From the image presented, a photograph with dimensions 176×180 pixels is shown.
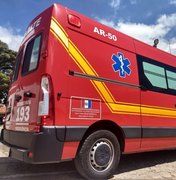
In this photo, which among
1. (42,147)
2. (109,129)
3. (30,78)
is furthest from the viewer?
(109,129)

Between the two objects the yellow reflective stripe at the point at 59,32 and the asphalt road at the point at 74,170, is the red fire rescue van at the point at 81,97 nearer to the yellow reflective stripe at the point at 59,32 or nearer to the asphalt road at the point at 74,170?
the yellow reflective stripe at the point at 59,32

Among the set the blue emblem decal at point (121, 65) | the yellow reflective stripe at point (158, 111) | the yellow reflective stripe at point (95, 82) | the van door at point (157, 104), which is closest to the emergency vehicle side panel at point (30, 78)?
the yellow reflective stripe at point (95, 82)

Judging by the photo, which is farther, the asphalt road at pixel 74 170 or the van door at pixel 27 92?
the asphalt road at pixel 74 170

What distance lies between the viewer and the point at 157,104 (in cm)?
648

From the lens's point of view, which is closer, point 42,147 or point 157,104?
point 42,147

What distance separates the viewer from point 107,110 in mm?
5359

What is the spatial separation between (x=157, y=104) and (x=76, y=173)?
7.42ft

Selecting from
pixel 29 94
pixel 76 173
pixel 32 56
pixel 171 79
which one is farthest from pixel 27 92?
pixel 171 79

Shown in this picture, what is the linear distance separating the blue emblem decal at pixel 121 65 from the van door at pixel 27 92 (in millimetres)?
1498

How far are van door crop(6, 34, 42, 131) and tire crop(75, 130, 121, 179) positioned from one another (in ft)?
3.18

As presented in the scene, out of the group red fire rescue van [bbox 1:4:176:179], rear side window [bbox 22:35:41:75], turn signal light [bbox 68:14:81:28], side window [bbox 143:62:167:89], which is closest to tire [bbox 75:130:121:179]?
red fire rescue van [bbox 1:4:176:179]

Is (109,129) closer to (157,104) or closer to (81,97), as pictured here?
(81,97)

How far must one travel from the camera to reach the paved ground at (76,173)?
546 cm

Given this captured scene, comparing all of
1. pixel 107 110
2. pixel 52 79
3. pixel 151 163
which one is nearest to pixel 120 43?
pixel 107 110
